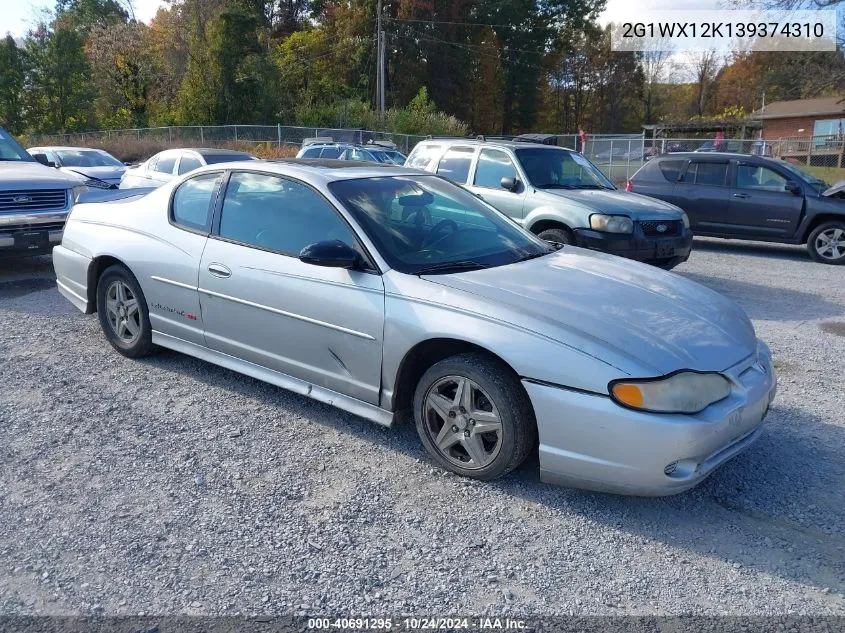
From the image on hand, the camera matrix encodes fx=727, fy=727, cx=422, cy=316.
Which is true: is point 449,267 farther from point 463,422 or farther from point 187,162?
point 187,162

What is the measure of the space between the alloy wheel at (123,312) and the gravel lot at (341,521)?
0.51 m

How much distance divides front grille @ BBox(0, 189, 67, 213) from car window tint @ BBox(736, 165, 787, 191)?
32.9ft

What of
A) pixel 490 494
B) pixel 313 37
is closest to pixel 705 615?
pixel 490 494

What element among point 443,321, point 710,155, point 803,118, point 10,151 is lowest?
point 443,321

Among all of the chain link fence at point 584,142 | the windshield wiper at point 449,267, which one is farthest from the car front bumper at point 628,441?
the chain link fence at point 584,142

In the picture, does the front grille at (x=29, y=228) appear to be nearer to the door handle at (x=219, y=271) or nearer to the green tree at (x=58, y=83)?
the door handle at (x=219, y=271)

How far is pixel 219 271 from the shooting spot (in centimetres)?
459

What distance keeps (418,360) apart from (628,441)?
3.94 ft

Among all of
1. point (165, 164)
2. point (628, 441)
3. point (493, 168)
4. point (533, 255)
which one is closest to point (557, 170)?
point (493, 168)

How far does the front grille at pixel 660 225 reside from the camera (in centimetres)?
830

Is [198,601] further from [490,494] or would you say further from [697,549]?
[697,549]

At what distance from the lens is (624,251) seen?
806 cm

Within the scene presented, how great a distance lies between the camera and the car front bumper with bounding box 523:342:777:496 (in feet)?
10.4

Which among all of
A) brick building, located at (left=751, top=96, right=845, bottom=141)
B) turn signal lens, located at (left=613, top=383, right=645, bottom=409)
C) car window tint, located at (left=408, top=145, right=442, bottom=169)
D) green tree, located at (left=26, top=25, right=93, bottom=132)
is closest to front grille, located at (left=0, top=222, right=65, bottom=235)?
car window tint, located at (left=408, top=145, right=442, bottom=169)
